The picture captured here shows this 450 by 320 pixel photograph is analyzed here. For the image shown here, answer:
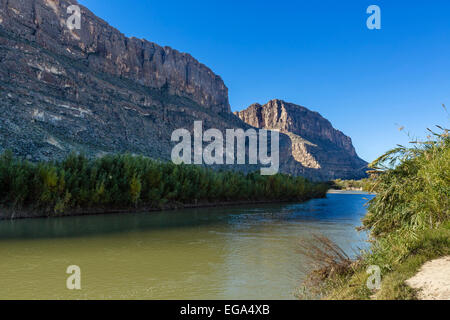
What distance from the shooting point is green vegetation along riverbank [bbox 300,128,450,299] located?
5531mm

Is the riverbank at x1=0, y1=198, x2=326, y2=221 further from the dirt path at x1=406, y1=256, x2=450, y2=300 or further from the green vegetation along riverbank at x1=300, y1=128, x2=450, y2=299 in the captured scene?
the dirt path at x1=406, y1=256, x2=450, y2=300

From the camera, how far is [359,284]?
567 cm

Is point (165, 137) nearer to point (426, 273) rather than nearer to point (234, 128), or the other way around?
point (234, 128)

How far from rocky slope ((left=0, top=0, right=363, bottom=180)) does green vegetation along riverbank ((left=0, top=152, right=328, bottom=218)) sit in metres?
14.3

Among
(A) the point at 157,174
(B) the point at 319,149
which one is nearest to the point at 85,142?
(A) the point at 157,174

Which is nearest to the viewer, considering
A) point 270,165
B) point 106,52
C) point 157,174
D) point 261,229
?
point 261,229

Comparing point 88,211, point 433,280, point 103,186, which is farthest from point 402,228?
point 88,211

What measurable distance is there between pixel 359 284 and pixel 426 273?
1.09 m

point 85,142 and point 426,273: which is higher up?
point 85,142

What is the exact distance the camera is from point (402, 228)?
7.82m

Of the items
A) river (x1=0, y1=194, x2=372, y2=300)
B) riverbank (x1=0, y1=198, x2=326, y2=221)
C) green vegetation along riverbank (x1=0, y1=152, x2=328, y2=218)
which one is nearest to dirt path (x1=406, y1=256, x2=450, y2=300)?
river (x1=0, y1=194, x2=372, y2=300)

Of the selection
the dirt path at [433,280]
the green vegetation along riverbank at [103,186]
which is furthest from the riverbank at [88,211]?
the dirt path at [433,280]

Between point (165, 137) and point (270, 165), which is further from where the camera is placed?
point (270, 165)
